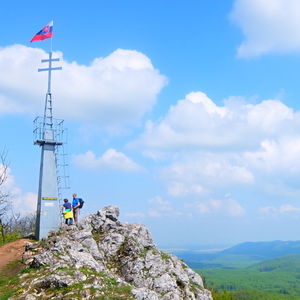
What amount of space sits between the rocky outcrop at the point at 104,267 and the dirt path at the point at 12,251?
1.12 meters

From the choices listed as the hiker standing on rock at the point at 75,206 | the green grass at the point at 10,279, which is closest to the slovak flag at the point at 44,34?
the hiker standing on rock at the point at 75,206

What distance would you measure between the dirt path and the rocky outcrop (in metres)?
1.12

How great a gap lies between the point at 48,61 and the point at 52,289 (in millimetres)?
21189

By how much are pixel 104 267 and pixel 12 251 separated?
8159 mm

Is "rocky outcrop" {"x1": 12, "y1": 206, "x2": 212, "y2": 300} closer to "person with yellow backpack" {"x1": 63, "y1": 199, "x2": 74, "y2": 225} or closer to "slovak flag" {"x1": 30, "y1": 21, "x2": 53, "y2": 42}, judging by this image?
"person with yellow backpack" {"x1": 63, "y1": 199, "x2": 74, "y2": 225}

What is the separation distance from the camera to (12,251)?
1127 inches

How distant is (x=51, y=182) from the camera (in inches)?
1243

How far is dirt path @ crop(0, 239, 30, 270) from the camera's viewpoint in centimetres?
2693

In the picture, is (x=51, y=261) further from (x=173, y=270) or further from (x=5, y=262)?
(x=173, y=270)

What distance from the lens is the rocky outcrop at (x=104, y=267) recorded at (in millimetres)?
19888

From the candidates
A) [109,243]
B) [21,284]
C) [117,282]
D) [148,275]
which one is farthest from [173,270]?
[21,284]

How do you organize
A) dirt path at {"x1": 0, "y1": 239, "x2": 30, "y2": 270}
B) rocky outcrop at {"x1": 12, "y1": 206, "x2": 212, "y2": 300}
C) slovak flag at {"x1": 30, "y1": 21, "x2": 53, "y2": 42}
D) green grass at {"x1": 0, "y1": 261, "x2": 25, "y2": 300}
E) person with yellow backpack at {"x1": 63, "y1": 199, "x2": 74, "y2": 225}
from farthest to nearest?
slovak flag at {"x1": 30, "y1": 21, "x2": 53, "y2": 42} < person with yellow backpack at {"x1": 63, "y1": 199, "x2": 74, "y2": 225} < dirt path at {"x1": 0, "y1": 239, "x2": 30, "y2": 270} < green grass at {"x1": 0, "y1": 261, "x2": 25, "y2": 300} < rocky outcrop at {"x1": 12, "y1": 206, "x2": 212, "y2": 300}

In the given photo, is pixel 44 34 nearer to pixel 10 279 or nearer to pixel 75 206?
pixel 75 206

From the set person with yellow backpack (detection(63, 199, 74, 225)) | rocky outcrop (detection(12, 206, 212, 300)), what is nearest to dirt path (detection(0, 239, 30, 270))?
rocky outcrop (detection(12, 206, 212, 300))
